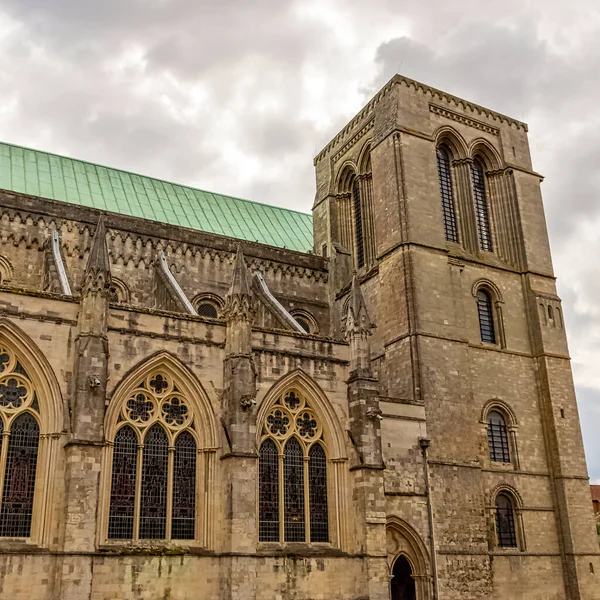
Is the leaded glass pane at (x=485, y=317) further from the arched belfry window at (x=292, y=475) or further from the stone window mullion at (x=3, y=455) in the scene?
the stone window mullion at (x=3, y=455)

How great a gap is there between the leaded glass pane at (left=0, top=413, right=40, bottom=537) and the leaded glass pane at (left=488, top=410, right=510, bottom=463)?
1664 cm

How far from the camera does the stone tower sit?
24297 mm

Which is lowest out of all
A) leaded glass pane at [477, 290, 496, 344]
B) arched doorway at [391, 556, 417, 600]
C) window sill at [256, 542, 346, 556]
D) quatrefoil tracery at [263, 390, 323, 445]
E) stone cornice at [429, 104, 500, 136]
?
Answer: arched doorway at [391, 556, 417, 600]

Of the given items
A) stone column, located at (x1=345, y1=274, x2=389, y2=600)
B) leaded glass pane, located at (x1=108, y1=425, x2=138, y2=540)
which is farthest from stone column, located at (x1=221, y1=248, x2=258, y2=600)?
stone column, located at (x1=345, y1=274, x2=389, y2=600)

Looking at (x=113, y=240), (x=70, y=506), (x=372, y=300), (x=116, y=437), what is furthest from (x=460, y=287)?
(x=70, y=506)

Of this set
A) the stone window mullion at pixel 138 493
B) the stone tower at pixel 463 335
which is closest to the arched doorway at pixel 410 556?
the stone tower at pixel 463 335

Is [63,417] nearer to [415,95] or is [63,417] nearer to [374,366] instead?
[374,366]

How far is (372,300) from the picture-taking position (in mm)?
29375

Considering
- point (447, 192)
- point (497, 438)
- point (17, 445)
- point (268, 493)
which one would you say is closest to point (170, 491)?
point (268, 493)

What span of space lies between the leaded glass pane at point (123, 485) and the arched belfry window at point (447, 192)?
1672 centimetres

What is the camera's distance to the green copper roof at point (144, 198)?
2927 centimetres

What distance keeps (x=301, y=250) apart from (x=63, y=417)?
60.2 ft

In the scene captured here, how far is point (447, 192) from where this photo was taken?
31.4m

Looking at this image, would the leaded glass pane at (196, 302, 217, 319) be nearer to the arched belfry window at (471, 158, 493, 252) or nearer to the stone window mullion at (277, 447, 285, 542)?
the stone window mullion at (277, 447, 285, 542)
